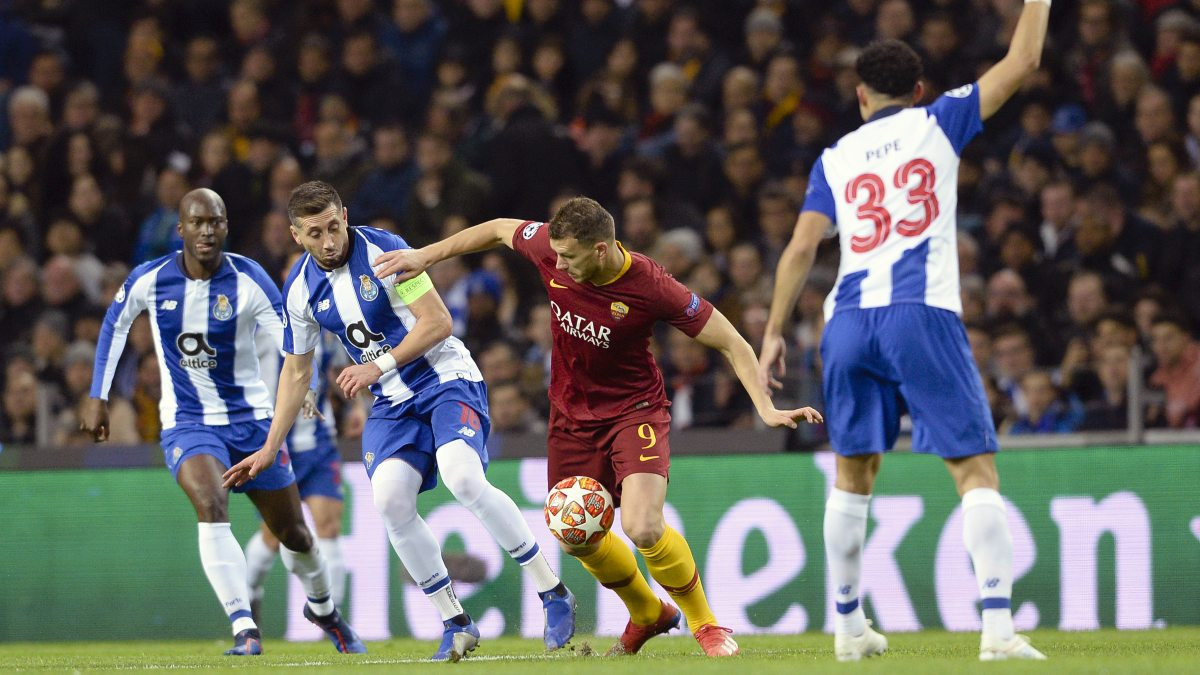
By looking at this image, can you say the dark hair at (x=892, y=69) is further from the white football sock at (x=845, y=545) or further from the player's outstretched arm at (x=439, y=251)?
the player's outstretched arm at (x=439, y=251)

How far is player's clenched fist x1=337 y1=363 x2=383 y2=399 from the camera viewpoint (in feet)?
23.3

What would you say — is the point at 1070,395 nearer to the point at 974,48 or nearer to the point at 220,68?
the point at 974,48

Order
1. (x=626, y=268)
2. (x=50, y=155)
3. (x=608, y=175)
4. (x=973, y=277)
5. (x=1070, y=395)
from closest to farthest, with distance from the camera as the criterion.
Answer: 1. (x=626, y=268)
2. (x=1070, y=395)
3. (x=973, y=277)
4. (x=608, y=175)
5. (x=50, y=155)

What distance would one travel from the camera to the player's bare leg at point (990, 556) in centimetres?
617

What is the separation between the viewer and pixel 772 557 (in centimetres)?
1070

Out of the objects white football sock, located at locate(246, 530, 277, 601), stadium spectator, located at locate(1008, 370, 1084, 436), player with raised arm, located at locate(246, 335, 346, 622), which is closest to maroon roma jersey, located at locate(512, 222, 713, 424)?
player with raised arm, located at locate(246, 335, 346, 622)

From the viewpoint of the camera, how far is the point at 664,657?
7617 millimetres

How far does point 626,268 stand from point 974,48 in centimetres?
737

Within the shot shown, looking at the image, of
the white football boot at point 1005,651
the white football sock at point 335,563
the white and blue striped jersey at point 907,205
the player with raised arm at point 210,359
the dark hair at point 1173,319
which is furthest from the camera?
the dark hair at point 1173,319

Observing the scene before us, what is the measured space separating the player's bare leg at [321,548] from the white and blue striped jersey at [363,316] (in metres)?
2.76

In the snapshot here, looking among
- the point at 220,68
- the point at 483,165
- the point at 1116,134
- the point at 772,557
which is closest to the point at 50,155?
the point at 220,68

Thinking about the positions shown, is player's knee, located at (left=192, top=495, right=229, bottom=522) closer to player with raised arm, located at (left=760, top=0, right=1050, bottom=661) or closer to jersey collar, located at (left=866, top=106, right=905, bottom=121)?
player with raised arm, located at (left=760, top=0, right=1050, bottom=661)

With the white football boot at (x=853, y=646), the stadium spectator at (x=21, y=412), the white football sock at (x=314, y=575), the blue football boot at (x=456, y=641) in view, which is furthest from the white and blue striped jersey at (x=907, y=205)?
the stadium spectator at (x=21, y=412)

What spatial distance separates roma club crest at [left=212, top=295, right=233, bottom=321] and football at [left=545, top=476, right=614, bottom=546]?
239 centimetres
